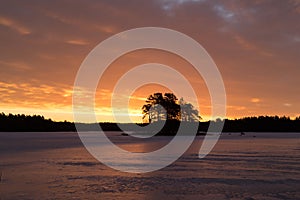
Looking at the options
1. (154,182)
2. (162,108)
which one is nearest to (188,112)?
(162,108)

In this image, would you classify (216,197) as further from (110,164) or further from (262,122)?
(262,122)

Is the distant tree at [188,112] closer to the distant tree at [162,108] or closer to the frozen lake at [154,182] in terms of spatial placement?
the distant tree at [162,108]

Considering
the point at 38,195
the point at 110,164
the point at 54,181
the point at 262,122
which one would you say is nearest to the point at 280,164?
the point at 110,164

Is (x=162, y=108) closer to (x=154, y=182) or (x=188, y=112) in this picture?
(x=188, y=112)

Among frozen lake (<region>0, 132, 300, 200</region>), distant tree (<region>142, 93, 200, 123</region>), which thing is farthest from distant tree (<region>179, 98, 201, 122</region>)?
frozen lake (<region>0, 132, 300, 200</region>)

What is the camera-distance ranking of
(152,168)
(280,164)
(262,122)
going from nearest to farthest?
(152,168)
(280,164)
(262,122)

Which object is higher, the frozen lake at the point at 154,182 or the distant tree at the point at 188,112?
the distant tree at the point at 188,112

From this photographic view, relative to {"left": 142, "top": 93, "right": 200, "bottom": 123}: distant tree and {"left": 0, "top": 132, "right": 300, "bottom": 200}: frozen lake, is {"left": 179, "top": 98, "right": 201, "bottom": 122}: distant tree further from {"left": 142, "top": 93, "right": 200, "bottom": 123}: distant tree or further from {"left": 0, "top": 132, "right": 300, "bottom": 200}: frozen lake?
{"left": 0, "top": 132, "right": 300, "bottom": 200}: frozen lake

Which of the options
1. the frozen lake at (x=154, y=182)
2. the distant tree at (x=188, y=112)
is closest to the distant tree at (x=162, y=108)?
the distant tree at (x=188, y=112)

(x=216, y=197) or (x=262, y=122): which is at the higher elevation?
(x=262, y=122)

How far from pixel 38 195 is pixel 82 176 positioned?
5.09 m

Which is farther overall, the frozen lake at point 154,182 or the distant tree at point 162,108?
the distant tree at point 162,108

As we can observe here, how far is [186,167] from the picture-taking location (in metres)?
23.7

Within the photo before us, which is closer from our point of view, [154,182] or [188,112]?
[154,182]
